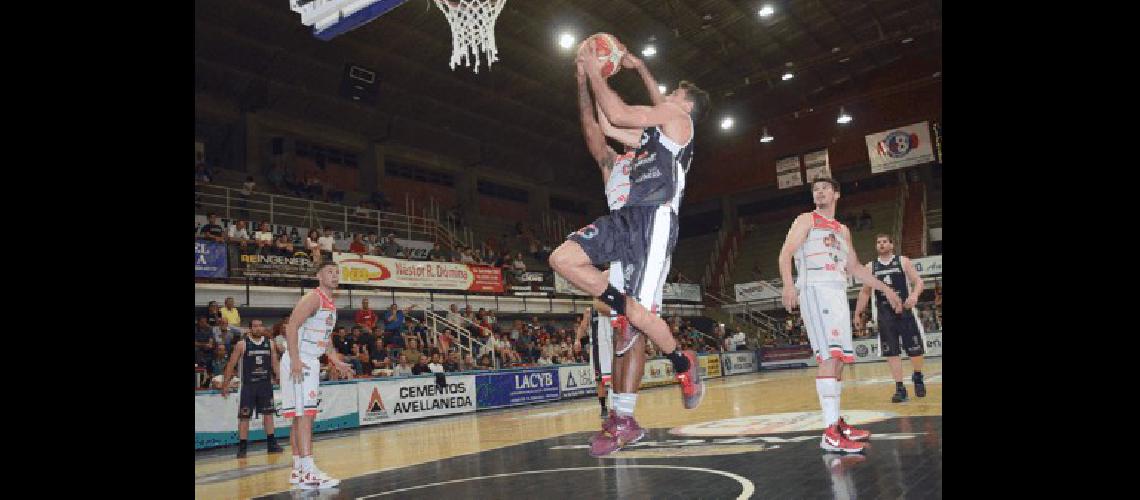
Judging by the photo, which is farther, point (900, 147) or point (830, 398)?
point (900, 147)

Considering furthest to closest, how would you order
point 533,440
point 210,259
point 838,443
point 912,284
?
1. point 210,259
2. point 912,284
3. point 533,440
4. point 838,443

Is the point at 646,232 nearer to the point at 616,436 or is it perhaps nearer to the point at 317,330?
the point at 616,436

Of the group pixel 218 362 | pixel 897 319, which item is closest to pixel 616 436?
pixel 897 319

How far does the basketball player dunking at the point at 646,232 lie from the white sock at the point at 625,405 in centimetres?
2

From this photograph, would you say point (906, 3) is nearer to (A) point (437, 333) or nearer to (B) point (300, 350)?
(A) point (437, 333)

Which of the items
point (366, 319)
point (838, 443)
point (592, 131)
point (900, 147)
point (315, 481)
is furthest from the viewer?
point (900, 147)

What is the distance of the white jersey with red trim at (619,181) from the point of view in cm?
425

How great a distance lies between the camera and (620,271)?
402 cm

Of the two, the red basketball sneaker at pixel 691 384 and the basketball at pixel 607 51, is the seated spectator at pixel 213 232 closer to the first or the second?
the basketball at pixel 607 51

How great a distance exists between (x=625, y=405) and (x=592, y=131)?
1.55m

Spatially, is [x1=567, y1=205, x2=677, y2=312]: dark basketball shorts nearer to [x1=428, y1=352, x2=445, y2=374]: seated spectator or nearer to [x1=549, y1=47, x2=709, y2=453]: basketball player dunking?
[x1=549, y1=47, x2=709, y2=453]: basketball player dunking

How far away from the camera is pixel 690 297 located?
26.1 metres
